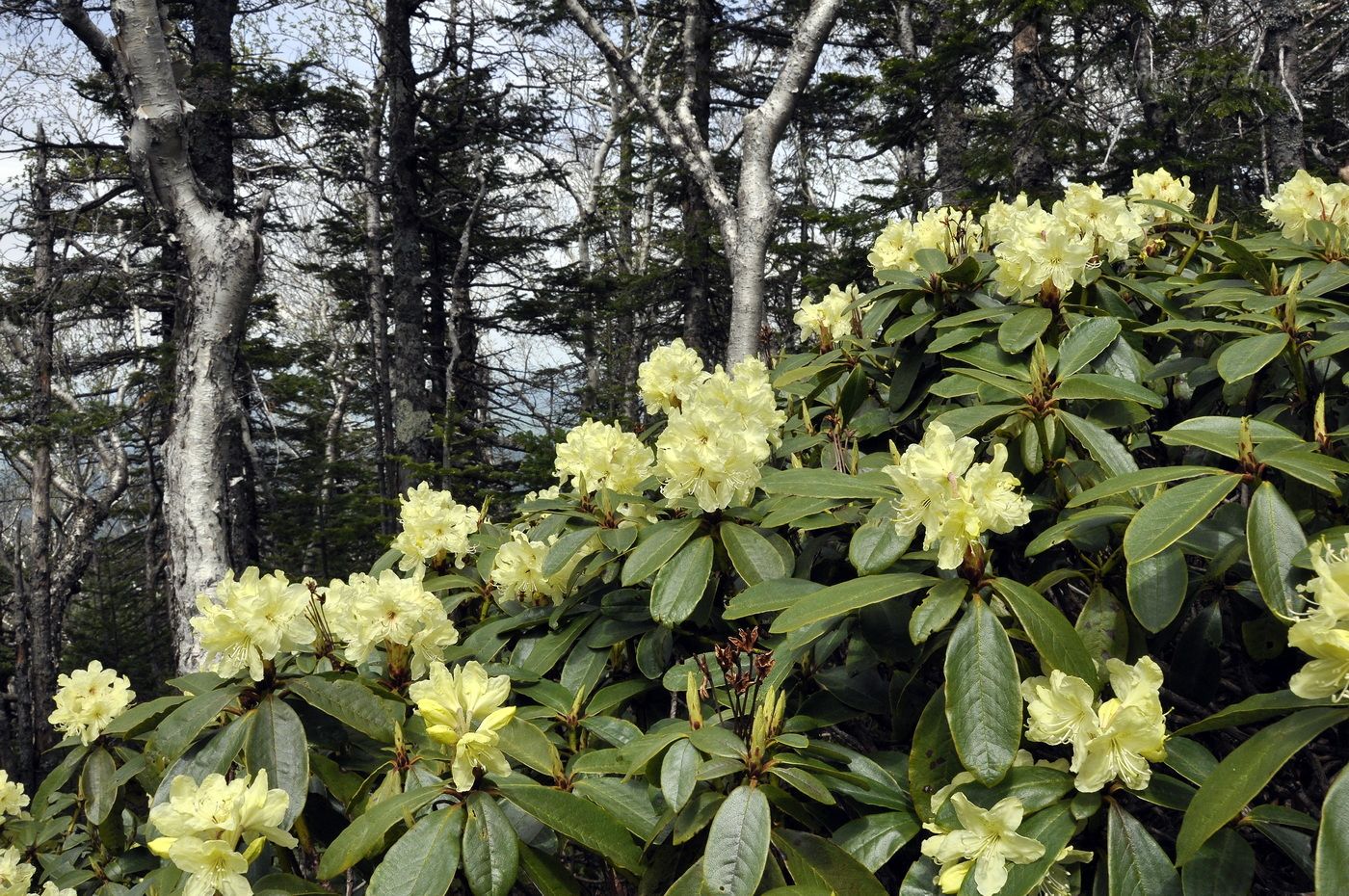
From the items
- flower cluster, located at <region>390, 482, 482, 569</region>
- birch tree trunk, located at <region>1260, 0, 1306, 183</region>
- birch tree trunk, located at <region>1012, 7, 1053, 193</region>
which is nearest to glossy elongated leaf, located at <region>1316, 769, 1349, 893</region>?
flower cluster, located at <region>390, 482, 482, 569</region>

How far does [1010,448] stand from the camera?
1418mm

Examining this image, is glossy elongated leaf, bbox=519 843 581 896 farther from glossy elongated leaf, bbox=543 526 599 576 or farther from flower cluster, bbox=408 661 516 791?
glossy elongated leaf, bbox=543 526 599 576

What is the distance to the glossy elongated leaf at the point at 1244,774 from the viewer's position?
2.83ft

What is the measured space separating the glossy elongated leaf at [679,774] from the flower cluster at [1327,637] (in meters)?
0.61

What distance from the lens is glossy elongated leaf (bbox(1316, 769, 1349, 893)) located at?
786 mm

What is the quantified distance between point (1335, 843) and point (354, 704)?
1.20 meters

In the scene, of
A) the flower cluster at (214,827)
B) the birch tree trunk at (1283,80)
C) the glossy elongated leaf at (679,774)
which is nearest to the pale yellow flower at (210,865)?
the flower cluster at (214,827)

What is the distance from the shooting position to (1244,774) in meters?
0.89

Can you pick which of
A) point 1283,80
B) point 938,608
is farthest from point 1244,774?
point 1283,80

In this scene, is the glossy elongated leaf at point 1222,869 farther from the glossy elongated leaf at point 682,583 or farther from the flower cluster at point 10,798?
the flower cluster at point 10,798

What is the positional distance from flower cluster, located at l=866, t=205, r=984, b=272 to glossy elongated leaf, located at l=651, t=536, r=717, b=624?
2.74 feet

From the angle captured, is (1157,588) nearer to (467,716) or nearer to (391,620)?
(467,716)

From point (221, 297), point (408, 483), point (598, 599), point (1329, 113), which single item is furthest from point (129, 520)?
point (1329, 113)

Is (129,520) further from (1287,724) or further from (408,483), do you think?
(1287,724)
